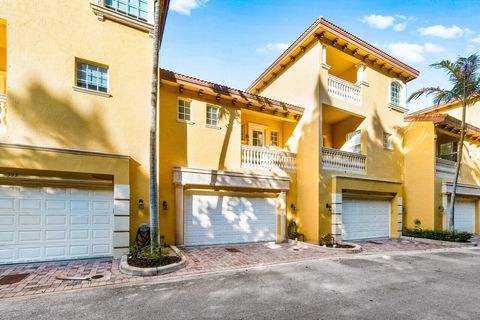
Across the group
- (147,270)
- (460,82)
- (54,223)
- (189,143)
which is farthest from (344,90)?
(54,223)

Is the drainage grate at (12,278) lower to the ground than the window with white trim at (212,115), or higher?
lower

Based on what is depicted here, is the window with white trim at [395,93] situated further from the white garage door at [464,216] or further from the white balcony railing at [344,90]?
the white garage door at [464,216]

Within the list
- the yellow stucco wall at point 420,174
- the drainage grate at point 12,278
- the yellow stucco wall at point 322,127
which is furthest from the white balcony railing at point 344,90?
the drainage grate at point 12,278

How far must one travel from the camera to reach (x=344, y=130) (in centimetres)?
1477

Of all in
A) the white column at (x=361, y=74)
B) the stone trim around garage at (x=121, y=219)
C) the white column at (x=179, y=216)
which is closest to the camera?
the stone trim around garage at (x=121, y=219)

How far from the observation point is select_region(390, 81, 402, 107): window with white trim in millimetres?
14688

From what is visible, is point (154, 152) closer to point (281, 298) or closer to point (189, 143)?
point (189, 143)

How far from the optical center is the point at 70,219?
25.4 ft

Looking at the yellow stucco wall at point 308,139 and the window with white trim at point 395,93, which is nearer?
the yellow stucco wall at point 308,139

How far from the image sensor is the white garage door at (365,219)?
1243 cm

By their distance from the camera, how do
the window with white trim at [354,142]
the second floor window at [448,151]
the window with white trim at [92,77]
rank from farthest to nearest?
the second floor window at [448,151] → the window with white trim at [354,142] → the window with white trim at [92,77]

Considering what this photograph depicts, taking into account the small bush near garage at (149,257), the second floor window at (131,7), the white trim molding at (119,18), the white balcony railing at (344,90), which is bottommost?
the small bush near garage at (149,257)

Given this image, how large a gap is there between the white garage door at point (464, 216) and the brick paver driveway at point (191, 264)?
242 inches

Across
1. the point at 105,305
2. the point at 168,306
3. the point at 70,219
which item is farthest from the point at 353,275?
the point at 70,219
